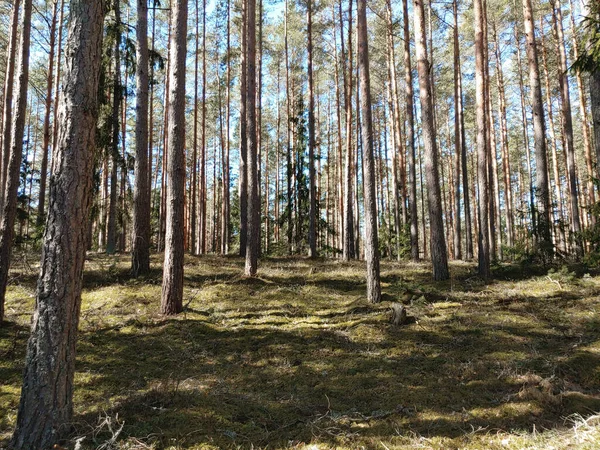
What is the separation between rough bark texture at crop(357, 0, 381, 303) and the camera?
8.02 m

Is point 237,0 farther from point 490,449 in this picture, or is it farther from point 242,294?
point 490,449

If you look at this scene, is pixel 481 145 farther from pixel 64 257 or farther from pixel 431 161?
pixel 64 257

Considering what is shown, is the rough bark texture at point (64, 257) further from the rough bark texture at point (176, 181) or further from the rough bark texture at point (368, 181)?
the rough bark texture at point (368, 181)

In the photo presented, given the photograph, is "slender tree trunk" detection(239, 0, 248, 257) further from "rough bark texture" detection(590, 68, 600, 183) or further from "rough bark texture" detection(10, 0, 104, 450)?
"rough bark texture" detection(590, 68, 600, 183)

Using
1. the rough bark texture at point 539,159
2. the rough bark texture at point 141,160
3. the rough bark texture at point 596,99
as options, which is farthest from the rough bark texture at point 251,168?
the rough bark texture at point 539,159

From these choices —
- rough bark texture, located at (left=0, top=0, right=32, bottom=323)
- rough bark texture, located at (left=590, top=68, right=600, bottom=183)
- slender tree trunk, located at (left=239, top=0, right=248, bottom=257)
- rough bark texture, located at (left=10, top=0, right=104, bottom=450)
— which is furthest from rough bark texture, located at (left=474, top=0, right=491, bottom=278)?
rough bark texture, located at (left=0, top=0, right=32, bottom=323)

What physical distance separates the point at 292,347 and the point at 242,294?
334 cm

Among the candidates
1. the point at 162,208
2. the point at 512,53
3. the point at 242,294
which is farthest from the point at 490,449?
the point at 512,53

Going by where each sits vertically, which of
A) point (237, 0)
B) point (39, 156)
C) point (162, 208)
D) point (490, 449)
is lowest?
point (490, 449)

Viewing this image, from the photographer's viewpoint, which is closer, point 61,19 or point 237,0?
point 61,19

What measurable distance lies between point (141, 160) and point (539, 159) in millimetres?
13074

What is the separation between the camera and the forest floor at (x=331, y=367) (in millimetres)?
3805

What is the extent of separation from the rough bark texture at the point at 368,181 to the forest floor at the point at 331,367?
2.24ft

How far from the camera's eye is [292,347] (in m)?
6.29
